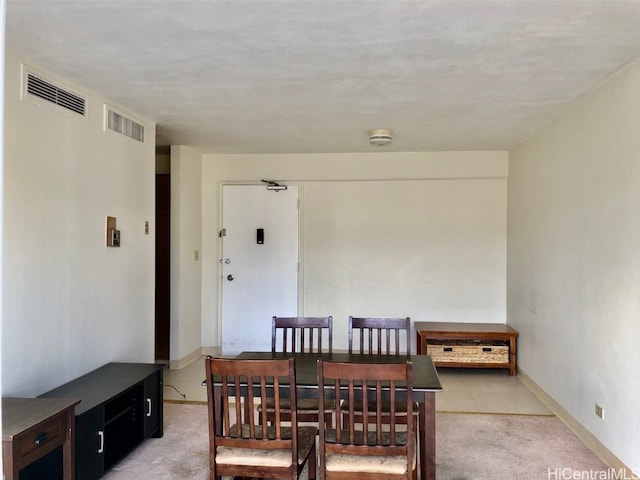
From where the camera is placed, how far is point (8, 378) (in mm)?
2508

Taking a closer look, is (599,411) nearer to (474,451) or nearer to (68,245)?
(474,451)

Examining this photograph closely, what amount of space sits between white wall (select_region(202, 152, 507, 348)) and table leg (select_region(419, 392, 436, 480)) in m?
3.01

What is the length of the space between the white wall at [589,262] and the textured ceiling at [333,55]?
0.26m

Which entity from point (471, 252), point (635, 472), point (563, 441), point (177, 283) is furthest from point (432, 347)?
point (177, 283)

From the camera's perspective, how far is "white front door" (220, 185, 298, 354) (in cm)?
551

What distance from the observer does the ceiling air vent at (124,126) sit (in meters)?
3.49

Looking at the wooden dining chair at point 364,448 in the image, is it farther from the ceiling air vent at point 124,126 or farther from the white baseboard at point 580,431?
the ceiling air vent at point 124,126

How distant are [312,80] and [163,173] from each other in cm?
291

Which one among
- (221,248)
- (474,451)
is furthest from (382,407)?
(221,248)

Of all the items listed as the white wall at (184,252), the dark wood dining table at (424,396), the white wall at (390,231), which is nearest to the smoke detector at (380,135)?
the white wall at (390,231)

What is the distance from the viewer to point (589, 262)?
3.13 metres

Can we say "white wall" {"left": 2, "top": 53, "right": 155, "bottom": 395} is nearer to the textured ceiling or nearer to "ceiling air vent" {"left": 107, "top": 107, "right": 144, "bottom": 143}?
"ceiling air vent" {"left": 107, "top": 107, "right": 144, "bottom": 143}

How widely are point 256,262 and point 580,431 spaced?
141 inches

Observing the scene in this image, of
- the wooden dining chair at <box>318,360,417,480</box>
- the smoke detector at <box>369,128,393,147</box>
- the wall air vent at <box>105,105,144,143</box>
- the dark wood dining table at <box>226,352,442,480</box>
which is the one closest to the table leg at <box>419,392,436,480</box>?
the dark wood dining table at <box>226,352,442,480</box>
